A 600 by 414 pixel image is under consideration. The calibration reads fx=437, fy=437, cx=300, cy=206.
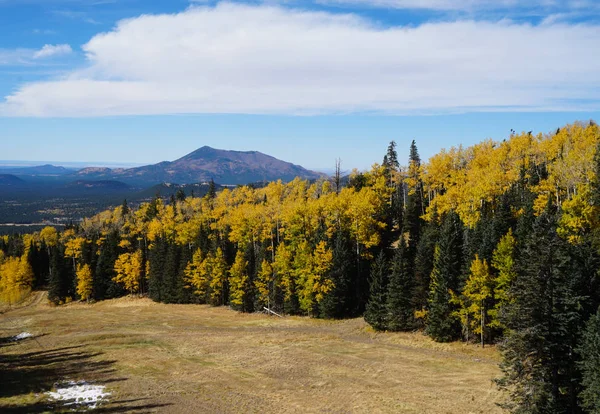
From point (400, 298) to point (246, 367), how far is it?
84.1ft

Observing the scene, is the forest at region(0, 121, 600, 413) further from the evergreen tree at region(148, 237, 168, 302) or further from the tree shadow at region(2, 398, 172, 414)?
the tree shadow at region(2, 398, 172, 414)

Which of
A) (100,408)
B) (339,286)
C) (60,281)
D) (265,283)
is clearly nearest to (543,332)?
(100,408)

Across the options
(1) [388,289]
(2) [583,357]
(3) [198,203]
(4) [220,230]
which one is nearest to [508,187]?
(1) [388,289]

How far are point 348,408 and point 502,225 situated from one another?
38.7m

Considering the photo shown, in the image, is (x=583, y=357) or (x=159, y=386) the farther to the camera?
(x=159, y=386)

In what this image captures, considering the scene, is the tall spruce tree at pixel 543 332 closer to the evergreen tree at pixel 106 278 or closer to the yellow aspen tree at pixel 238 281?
the yellow aspen tree at pixel 238 281

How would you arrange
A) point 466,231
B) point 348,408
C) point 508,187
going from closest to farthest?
point 348,408, point 466,231, point 508,187

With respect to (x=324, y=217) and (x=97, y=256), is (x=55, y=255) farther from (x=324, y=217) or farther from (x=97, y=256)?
(x=324, y=217)

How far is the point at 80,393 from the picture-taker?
133ft

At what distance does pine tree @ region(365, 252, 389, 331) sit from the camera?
212 ft

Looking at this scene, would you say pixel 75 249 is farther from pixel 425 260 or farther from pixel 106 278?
pixel 425 260

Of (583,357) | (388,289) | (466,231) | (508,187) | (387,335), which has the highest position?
(508,187)

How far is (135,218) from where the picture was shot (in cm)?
14475

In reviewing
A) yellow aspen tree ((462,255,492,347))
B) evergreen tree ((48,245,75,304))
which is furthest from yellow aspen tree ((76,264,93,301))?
yellow aspen tree ((462,255,492,347))
